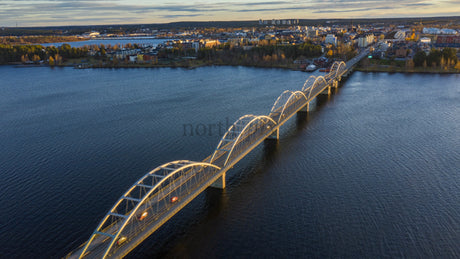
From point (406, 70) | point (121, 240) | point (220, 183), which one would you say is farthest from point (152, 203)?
point (406, 70)

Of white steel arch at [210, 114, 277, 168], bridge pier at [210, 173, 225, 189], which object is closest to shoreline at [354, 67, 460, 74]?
white steel arch at [210, 114, 277, 168]

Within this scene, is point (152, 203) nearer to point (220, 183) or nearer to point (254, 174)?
point (220, 183)

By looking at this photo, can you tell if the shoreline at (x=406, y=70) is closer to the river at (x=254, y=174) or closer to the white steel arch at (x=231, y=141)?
the river at (x=254, y=174)

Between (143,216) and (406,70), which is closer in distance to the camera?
(143,216)

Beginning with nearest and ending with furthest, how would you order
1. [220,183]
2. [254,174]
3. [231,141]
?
[220,183] < [231,141] < [254,174]

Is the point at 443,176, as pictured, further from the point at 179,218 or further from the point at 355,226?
the point at 179,218

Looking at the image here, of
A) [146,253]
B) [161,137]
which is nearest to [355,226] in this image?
[146,253]

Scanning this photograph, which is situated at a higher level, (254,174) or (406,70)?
(406,70)

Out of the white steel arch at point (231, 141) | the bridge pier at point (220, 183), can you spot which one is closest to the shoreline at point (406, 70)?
the white steel arch at point (231, 141)

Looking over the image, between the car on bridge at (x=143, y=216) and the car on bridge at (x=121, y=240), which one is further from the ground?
the car on bridge at (x=143, y=216)
